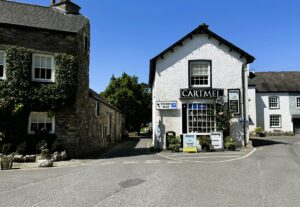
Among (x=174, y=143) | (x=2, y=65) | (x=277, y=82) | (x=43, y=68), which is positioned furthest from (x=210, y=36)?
(x=277, y=82)

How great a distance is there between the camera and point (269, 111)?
125 ft

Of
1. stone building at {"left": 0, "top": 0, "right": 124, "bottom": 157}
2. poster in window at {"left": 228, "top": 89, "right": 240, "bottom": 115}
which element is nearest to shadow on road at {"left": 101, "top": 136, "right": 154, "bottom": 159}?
stone building at {"left": 0, "top": 0, "right": 124, "bottom": 157}

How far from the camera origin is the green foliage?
1777 cm

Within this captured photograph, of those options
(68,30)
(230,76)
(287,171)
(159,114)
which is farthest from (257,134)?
(68,30)

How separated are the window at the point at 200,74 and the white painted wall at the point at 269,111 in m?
22.4

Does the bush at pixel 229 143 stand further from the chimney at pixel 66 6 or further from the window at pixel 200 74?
the chimney at pixel 66 6

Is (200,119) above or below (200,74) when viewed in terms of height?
below

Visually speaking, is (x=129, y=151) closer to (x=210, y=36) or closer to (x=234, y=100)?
(x=234, y=100)

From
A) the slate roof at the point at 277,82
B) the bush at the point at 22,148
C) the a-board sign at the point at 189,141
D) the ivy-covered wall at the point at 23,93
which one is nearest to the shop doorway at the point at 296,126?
the slate roof at the point at 277,82

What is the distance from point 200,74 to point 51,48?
34.5 ft

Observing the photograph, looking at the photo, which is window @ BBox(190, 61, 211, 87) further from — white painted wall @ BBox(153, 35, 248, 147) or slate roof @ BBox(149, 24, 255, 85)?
slate roof @ BBox(149, 24, 255, 85)

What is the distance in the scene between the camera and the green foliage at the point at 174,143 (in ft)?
58.3

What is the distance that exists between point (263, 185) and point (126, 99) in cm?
3926

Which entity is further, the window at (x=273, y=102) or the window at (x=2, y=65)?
the window at (x=273, y=102)
